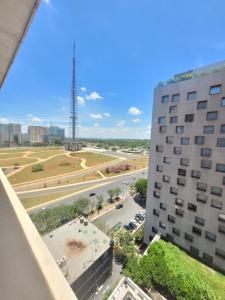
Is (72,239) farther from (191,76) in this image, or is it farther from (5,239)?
(191,76)

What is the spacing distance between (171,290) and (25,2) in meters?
12.4

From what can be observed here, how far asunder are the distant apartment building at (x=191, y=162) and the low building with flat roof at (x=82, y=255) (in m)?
5.99

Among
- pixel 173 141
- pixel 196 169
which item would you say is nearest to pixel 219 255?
pixel 196 169

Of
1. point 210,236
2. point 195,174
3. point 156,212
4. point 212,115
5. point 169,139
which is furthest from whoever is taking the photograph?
point 156,212

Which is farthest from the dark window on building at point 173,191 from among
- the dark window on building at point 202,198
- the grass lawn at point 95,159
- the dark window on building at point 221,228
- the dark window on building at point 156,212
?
the grass lawn at point 95,159

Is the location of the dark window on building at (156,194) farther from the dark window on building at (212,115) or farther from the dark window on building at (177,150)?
the dark window on building at (212,115)

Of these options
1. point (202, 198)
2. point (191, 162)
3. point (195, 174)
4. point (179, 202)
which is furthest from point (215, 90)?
point (179, 202)

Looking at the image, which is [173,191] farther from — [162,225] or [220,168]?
[220,168]

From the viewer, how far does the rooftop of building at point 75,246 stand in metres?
10.4

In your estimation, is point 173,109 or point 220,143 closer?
point 220,143

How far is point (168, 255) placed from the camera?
396 inches

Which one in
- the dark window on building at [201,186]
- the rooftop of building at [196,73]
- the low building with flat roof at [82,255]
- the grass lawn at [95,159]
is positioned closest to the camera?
the low building with flat roof at [82,255]

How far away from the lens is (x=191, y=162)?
1244cm

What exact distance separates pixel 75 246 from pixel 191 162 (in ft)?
37.1
